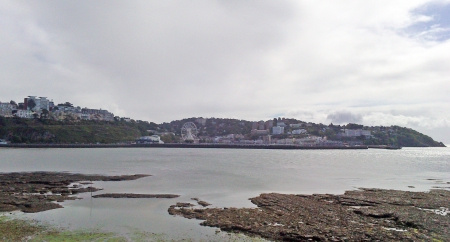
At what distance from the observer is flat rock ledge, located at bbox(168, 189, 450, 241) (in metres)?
13.2

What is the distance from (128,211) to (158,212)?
1752mm

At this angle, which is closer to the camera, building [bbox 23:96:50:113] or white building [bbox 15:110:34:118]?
white building [bbox 15:110:34:118]

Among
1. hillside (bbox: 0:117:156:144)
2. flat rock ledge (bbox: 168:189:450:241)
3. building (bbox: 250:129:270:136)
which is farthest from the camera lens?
building (bbox: 250:129:270:136)

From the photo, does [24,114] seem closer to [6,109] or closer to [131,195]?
[6,109]

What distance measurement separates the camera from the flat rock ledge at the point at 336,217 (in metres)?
13.2

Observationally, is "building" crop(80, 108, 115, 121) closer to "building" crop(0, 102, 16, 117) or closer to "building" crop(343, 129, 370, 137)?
"building" crop(0, 102, 16, 117)

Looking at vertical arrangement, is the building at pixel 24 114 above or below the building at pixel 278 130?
above

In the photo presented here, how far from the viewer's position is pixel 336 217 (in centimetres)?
1595

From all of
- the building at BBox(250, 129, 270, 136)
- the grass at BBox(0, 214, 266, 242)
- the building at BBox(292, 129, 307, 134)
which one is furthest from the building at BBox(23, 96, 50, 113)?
the grass at BBox(0, 214, 266, 242)

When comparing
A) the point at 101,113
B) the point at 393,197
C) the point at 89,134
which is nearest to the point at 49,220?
the point at 393,197

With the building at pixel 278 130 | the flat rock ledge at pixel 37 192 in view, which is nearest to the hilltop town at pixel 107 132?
the building at pixel 278 130

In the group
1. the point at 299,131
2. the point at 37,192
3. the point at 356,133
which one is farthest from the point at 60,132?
the point at 356,133

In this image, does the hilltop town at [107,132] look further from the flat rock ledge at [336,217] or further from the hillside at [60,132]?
the flat rock ledge at [336,217]

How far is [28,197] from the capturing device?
69.6 feet
